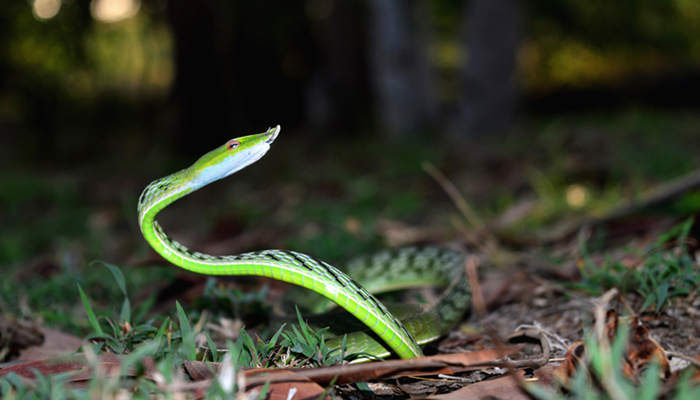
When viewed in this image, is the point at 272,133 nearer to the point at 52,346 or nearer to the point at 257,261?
the point at 257,261

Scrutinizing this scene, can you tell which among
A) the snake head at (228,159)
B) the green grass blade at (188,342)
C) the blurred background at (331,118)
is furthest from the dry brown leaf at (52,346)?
the snake head at (228,159)

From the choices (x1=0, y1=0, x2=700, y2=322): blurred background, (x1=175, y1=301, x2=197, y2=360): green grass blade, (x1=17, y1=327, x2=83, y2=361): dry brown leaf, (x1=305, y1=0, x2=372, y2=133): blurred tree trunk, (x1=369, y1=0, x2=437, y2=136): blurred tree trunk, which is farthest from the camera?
(x1=305, y1=0, x2=372, y2=133): blurred tree trunk

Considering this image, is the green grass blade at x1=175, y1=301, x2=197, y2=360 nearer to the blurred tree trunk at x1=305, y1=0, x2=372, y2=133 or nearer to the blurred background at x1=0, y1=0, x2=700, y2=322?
the blurred background at x1=0, y1=0, x2=700, y2=322

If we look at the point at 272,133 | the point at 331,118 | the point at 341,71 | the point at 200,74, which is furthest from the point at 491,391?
the point at 341,71

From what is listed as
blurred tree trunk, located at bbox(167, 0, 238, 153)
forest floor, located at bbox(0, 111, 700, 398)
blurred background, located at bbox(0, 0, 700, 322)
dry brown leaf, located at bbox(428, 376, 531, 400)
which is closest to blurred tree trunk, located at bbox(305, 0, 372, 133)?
blurred background, located at bbox(0, 0, 700, 322)

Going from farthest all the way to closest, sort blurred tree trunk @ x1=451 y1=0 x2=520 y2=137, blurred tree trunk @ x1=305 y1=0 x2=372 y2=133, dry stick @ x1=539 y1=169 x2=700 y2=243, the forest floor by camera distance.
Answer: blurred tree trunk @ x1=305 y1=0 x2=372 y2=133 → blurred tree trunk @ x1=451 y1=0 x2=520 y2=137 → dry stick @ x1=539 y1=169 x2=700 y2=243 → the forest floor

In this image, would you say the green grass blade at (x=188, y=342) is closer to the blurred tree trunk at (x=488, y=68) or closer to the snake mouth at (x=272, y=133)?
the snake mouth at (x=272, y=133)

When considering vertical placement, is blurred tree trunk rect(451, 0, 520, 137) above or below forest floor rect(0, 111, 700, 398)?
above
